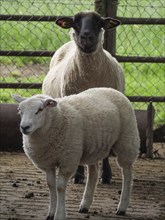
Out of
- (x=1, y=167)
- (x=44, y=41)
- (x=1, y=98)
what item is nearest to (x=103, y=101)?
(x=1, y=167)

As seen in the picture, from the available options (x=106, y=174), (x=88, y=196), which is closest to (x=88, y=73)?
(x=106, y=174)

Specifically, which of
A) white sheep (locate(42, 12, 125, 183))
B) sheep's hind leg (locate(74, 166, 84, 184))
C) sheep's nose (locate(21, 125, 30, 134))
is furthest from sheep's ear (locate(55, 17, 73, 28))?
sheep's nose (locate(21, 125, 30, 134))

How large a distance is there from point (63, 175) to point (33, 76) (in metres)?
5.54

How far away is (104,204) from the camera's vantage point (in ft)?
24.0

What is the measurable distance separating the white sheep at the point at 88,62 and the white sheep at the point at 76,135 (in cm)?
99

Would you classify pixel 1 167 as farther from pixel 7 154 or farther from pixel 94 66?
pixel 94 66

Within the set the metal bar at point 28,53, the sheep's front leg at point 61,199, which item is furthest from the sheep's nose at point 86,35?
the metal bar at point 28,53

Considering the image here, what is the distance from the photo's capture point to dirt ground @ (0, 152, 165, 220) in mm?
6895

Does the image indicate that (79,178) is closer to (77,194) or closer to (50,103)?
(77,194)

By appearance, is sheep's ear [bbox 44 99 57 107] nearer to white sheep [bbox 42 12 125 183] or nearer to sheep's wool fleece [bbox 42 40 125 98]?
white sheep [bbox 42 12 125 183]

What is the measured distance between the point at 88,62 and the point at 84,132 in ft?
5.52

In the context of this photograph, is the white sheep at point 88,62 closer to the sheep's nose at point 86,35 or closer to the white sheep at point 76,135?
the sheep's nose at point 86,35

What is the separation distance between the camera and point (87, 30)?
25.8ft

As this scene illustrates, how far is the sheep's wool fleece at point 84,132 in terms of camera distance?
644 centimetres
